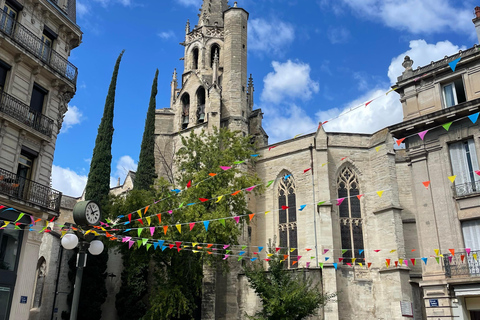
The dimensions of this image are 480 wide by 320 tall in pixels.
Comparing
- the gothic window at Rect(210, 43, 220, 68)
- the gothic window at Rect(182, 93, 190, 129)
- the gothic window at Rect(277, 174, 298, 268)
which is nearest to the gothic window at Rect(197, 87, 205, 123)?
the gothic window at Rect(182, 93, 190, 129)

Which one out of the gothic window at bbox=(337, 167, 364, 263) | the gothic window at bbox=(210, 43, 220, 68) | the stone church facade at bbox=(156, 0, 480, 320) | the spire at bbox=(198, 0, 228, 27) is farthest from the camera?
the spire at bbox=(198, 0, 228, 27)

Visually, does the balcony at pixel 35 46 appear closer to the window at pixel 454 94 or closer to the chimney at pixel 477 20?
the window at pixel 454 94

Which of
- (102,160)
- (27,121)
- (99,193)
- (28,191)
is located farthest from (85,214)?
(102,160)

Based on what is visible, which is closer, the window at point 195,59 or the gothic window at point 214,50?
the gothic window at point 214,50

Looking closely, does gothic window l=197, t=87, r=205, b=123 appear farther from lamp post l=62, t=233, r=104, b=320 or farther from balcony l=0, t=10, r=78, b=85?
lamp post l=62, t=233, r=104, b=320

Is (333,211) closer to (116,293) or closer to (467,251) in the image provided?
(467,251)

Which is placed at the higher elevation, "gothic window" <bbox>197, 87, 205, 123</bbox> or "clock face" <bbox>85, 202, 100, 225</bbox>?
"gothic window" <bbox>197, 87, 205, 123</bbox>

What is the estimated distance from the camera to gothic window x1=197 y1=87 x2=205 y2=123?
32591 millimetres

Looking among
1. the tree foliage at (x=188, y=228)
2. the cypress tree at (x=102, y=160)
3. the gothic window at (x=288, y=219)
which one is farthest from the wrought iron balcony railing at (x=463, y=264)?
the cypress tree at (x=102, y=160)

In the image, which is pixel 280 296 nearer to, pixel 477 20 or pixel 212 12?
pixel 477 20

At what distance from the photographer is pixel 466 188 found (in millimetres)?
13938

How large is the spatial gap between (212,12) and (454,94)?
28.7 metres

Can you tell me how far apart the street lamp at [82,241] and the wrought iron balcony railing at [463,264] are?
34.3 feet

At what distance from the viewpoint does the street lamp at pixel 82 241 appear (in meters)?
7.69
